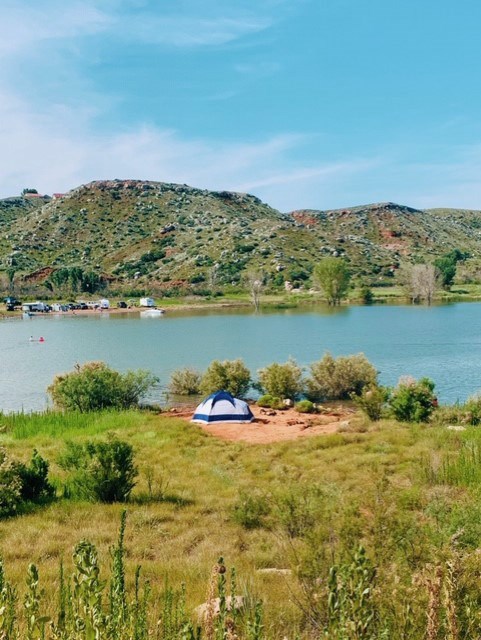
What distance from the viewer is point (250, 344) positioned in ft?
162

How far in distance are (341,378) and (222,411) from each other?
8755mm

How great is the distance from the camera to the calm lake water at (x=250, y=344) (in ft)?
113

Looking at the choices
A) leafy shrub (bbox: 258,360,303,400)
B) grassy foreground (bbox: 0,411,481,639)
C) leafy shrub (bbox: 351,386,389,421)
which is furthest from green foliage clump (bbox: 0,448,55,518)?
leafy shrub (bbox: 258,360,303,400)

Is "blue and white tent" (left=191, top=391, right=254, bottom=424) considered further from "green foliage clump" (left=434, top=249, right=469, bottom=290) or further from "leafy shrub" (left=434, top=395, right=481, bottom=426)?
"green foliage clump" (left=434, top=249, right=469, bottom=290)

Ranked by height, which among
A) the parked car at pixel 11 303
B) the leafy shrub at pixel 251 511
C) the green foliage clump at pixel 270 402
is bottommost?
the green foliage clump at pixel 270 402

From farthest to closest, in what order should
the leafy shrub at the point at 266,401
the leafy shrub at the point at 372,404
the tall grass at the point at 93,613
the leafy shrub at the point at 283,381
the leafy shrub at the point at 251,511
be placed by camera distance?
1. the leafy shrub at the point at 283,381
2. the leafy shrub at the point at 266,401
3. the leafy shrub at the point at 372,404
4. the leafy shrub at the point at 251,511
5. the tall grass at the point at 93,613

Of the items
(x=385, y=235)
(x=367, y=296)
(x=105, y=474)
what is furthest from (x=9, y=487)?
(x=385, y=235)

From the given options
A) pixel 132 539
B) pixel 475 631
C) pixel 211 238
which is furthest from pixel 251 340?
pixel 211 238

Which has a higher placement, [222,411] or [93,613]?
[93,613]

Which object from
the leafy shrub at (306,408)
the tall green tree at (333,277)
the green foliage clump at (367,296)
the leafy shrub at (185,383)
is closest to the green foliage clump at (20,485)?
the leafy shrub at (306,408)

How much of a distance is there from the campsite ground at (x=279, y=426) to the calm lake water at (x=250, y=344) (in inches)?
252

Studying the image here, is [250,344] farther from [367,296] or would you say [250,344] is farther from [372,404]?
[367,296]

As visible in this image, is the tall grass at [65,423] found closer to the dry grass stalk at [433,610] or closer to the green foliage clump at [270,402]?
the green foliage clump at [270,402]

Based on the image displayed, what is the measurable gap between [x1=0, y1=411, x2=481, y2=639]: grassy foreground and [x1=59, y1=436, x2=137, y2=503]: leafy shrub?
45 cm
